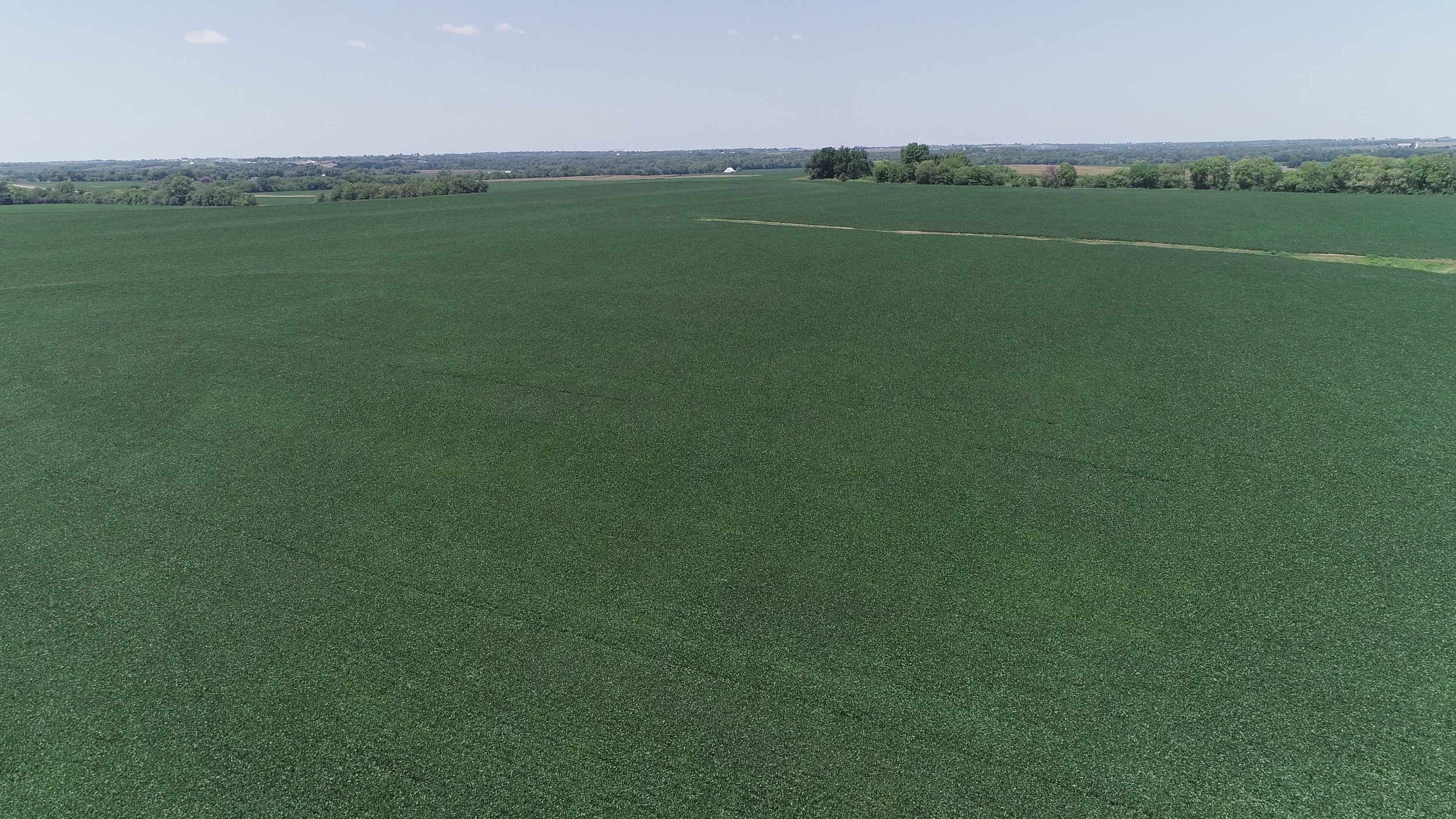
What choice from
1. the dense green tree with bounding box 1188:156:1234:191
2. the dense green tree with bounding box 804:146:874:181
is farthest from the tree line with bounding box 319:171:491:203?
the dense green tree with bounding box 1188:156:1234:191

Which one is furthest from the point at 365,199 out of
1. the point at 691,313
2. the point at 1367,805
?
the point at 1367,805

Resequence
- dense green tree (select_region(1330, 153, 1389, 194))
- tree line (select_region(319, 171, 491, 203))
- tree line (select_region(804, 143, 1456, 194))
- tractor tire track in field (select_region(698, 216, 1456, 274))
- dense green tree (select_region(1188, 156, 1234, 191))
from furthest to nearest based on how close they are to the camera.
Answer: tree line (select_region(319, 171, 491, 203)) → dense green tree (select_region(1188, 156, 1234, 191)) → dense green tree (select_region(1330, 153, 1389, 194)) → tree line (select_region(804, 143, 1456, 194)) → tractor tire track in field (select_region(698, 216, 1456, 274))

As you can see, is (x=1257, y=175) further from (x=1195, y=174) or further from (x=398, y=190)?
(x=398, y=190)

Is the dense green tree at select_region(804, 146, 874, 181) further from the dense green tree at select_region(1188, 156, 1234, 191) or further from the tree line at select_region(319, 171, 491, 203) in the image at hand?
the tree line at select_region(319, 171, 491, 203)

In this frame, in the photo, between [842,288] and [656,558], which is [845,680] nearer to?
[656,558]

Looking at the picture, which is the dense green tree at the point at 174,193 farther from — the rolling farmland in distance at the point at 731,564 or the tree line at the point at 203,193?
the rolling farmland in distance at the point at 731,564

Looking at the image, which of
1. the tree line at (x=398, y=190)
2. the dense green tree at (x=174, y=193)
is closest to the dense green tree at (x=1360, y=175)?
the tree line at (x=398, y=190)

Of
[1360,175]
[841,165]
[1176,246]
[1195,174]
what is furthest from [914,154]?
[1176,246]

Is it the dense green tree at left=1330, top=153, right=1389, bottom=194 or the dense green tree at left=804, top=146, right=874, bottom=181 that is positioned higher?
the dense green tree at left=804, top=146, right=874, bottom=181
